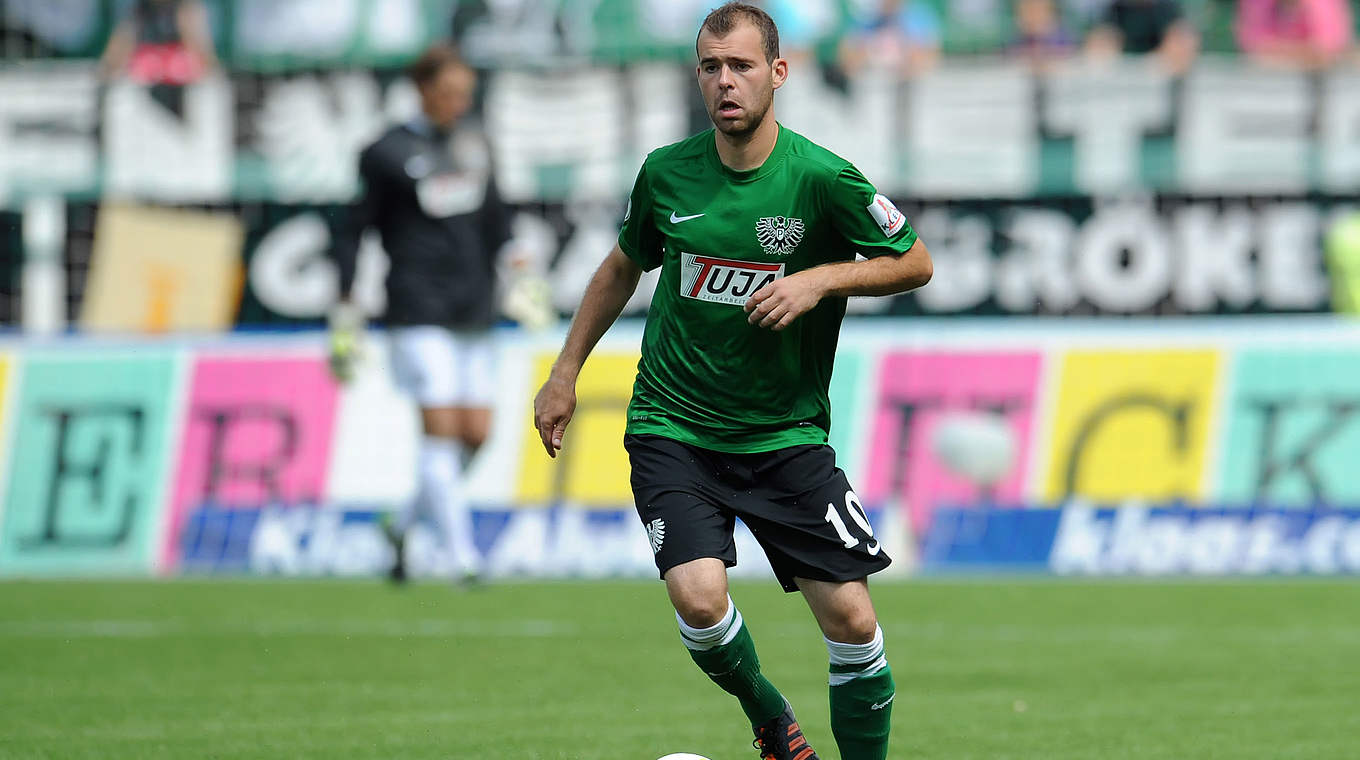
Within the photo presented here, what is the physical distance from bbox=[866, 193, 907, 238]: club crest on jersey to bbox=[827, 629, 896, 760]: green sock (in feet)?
3.30

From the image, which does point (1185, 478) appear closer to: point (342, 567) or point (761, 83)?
point (342, 567)

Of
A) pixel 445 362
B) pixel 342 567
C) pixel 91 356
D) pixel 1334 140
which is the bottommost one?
pixel 342 567

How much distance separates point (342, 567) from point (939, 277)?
14.0ft

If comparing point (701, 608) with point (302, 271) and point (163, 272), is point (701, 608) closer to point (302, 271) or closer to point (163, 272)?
point (302, 271)

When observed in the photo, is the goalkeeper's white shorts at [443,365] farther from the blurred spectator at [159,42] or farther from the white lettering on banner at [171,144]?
the blurred spectator at [159,42]

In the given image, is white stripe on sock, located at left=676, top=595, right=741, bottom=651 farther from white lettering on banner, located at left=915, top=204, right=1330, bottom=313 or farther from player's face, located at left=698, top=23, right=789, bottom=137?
white lettering on banner, located at left=915, top=204, right=1330, bottom=313

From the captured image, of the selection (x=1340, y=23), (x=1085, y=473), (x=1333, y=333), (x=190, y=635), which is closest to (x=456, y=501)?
(x=190, y=635)

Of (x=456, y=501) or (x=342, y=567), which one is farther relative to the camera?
(x=342, y=567)

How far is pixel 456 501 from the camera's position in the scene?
1105 centimetres

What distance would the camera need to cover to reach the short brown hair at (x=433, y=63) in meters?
10.7

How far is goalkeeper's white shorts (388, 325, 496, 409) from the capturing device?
11109 mm

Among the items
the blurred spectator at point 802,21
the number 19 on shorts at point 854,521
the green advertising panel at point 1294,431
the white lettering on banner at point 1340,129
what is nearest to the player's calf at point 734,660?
the number 19 on shorts at point 854,521

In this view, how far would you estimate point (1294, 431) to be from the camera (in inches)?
494

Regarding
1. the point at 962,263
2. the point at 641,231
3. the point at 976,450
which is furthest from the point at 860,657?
the point at 962,263
